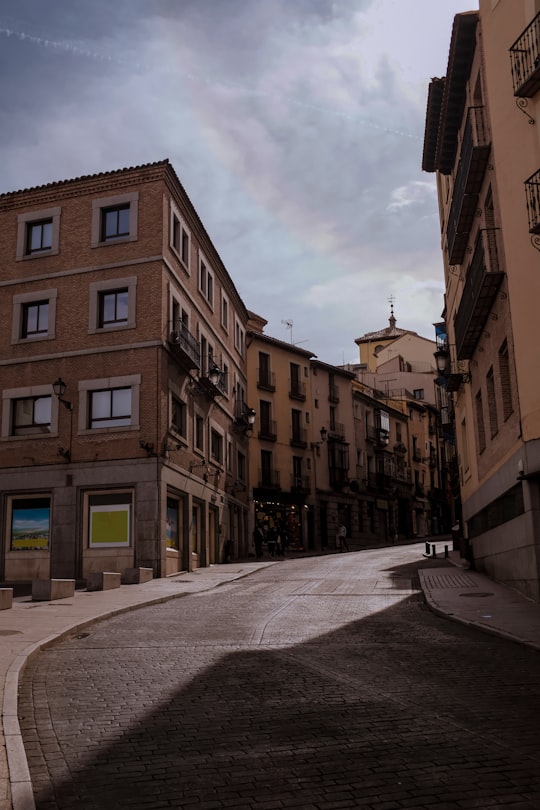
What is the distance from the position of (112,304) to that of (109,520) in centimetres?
762

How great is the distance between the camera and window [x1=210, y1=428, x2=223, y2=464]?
35500 mm

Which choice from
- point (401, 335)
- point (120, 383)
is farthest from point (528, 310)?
point (401, 335)

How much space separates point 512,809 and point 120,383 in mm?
23760

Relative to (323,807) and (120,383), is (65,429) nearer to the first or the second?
(120,383)

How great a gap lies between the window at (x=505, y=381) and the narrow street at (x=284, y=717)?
270 inches

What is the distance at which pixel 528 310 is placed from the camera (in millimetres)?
15734

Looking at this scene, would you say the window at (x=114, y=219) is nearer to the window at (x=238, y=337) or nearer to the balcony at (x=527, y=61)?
the window at (x=238, y=337)

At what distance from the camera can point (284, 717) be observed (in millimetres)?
6941

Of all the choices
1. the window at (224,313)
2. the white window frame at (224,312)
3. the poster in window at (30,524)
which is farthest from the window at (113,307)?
the window at (224,313)

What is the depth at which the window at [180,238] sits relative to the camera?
30.2 meters

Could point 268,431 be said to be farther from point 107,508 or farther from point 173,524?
point 107,508

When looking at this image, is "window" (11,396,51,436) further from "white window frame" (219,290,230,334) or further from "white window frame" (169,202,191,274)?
"white window frame" (219,290,230,334)

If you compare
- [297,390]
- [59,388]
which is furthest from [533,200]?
[297,390]

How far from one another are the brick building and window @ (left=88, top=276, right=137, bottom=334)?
0.04m
